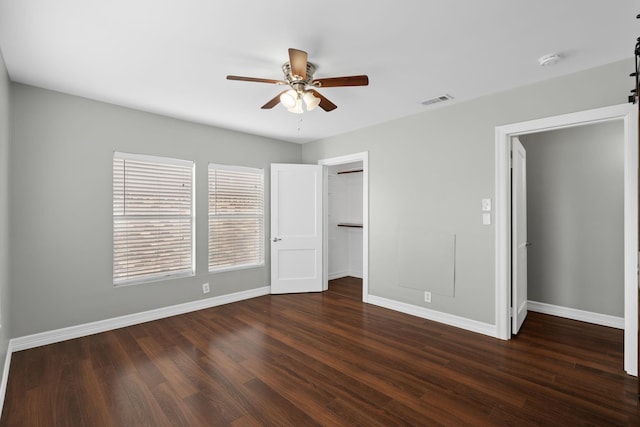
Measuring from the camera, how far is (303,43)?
2297mm

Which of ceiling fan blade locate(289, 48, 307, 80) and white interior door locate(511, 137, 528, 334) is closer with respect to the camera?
ceiling fan blade locate(289, 48, 307, 80)

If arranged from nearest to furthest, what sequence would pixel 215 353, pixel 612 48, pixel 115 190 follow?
1. pixel 612 48
2. pixel 215 353
3. pixel 115 190

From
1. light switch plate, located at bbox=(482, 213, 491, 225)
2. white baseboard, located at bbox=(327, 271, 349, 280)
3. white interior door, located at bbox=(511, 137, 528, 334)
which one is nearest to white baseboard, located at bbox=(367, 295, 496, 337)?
white interior door, located at bbox=(511, 137, 528, 334)

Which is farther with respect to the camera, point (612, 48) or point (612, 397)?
point (612, 48)

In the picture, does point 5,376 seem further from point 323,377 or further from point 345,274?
point 345,274

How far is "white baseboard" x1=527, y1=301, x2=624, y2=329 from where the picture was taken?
139 inches

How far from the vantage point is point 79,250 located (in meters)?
3.32

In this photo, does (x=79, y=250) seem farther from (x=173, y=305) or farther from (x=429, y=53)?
(x=429, y=53)

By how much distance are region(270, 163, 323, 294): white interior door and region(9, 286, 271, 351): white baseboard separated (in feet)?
2.19

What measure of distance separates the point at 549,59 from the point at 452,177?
1438 mm

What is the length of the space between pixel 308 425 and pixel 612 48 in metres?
3.54

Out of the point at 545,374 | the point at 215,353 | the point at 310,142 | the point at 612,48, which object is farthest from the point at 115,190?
the point at 612,48

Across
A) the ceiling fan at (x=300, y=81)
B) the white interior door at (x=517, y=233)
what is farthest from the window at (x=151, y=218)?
the white interior door at (x=517, y=233)

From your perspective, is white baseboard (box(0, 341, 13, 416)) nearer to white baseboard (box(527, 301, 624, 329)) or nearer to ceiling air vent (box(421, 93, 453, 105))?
ceiling air vent (box(421, 93, 453, 105))
